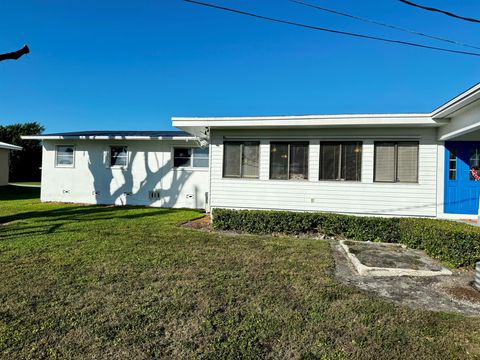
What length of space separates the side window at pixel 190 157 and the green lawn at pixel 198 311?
708 centimetres

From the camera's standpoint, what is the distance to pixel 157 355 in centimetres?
246

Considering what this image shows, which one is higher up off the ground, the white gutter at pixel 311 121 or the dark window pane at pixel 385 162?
the white gutter at pixel 311 121

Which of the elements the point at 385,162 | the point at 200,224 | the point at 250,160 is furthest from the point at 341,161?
the point at 200,224

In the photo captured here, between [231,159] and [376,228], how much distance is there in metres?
4.39

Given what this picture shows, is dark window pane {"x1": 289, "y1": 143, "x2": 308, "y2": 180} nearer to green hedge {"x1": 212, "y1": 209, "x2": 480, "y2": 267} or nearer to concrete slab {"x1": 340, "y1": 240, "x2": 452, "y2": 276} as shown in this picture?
green hedge {"x1": 212, "y1": 209, "x2": 480, "y2": 267}

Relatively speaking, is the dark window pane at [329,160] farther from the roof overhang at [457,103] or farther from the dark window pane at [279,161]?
the roof overhang at [457,103]

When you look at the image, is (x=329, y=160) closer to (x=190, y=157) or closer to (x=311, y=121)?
(x=311, y=121)

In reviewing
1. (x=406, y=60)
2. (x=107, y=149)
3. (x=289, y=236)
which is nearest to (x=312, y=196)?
(x=289, y=236)

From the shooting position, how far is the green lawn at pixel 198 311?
2580 millimetres

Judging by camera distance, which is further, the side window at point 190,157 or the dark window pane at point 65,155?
the dark window pane at point 65,155

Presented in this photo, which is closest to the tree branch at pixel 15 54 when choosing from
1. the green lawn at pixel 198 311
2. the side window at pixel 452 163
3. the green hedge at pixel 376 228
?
the green lawn at pixel 198 311

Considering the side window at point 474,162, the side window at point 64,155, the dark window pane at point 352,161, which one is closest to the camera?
the side window at point 474,162

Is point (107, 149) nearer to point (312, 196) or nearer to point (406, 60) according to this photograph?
point (312, 196)

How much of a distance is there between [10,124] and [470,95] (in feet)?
138
